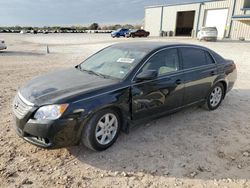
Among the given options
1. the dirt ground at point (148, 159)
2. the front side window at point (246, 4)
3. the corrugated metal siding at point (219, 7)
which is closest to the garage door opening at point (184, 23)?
the corrugated metal siding at point (219, 7)

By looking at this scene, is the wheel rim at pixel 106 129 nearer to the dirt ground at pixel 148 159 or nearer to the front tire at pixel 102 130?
the front tire at pixel 102 130

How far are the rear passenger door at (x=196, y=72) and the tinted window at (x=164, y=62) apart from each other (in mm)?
200

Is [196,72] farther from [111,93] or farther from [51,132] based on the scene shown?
[51,132]

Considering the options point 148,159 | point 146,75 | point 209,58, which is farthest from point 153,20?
point 148,159

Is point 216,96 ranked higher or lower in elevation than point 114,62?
lower

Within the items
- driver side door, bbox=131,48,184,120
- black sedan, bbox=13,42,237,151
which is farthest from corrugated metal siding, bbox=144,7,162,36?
driver side door, bbox=131,48,184,120

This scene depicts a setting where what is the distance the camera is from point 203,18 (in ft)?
116

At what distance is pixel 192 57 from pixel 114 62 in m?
1.66

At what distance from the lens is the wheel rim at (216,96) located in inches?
199

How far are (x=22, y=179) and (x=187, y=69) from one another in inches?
129

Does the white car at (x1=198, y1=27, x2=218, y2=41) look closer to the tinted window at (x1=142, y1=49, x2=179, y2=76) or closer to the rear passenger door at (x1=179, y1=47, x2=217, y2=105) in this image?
the rear passenger door at (x1=179, y1=47, x2=217, y2=105)

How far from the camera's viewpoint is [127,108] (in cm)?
347

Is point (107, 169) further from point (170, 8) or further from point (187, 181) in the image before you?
point (170, 8)

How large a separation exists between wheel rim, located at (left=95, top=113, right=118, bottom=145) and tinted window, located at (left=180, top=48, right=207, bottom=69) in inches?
71.4
